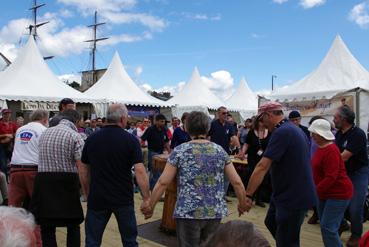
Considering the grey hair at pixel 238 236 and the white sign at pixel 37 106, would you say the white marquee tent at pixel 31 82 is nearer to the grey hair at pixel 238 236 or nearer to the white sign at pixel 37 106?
the white sign at pixel 37 106

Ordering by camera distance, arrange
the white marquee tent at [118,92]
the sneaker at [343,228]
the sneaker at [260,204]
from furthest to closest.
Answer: the white marquee tent at [118,92], the sneaker at [260,204], the sneaker at [343,228]

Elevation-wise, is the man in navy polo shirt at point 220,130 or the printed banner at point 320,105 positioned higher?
the printed banner at point 320,105

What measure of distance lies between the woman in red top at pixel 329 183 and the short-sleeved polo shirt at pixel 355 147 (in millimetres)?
825

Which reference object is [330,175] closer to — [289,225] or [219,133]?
[289,225]

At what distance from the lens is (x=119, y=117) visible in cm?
357

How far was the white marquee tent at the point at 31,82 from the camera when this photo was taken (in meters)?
14.3

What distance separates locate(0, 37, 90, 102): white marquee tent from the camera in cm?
1431

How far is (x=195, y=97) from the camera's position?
73.8 feet

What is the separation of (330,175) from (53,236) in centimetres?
271

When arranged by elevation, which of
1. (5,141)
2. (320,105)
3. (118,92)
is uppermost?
(118,92)

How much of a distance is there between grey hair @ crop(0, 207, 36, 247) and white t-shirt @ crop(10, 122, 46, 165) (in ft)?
9.66

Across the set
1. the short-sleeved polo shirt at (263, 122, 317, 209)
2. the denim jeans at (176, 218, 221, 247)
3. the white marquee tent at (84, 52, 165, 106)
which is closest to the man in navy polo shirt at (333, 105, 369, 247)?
the short-sleeved polo shirt at (263, 122, 317, 209)

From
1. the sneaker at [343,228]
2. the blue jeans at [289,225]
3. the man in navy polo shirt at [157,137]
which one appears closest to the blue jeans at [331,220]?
the blue jeans at [289,225]

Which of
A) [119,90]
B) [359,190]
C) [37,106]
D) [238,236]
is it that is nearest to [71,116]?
[238,236]
